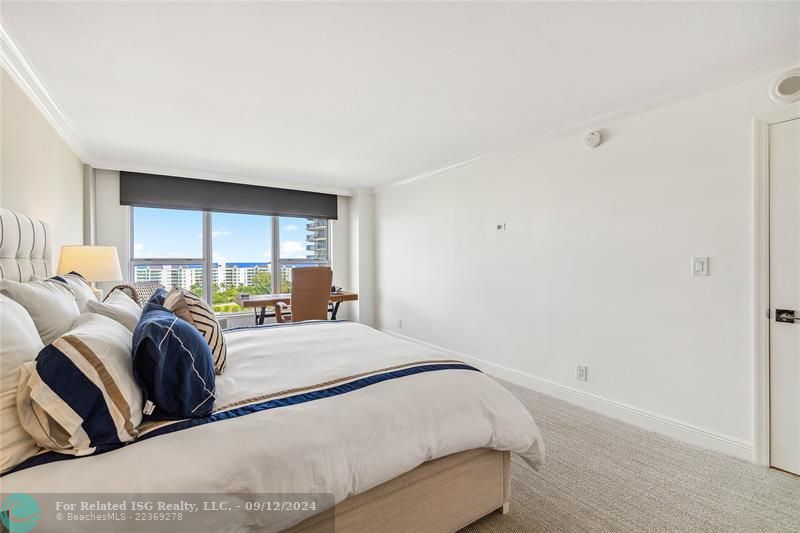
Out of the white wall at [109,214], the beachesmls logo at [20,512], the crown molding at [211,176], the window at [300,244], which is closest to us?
the beachesmls logo at [20,512]

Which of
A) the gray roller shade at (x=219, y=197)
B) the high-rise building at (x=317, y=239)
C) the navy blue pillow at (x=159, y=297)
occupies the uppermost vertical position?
the gray roller shade at (x=219, y=197)

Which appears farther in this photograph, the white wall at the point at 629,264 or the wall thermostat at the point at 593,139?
the wall thermostat at the point at 593,139

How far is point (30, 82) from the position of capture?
7.48 ft

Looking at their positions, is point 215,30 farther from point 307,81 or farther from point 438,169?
point 438,169

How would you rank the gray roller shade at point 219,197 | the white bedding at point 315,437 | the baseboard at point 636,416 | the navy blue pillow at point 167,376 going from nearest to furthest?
1. the white bedding at point 315,437
2. the navy blue pillow at point 167,376
3. the baseboard at point 636,416
4. the gray roller shade at point 219,197

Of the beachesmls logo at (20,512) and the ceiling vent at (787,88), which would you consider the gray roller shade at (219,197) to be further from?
the ceiling vent at (787,88)

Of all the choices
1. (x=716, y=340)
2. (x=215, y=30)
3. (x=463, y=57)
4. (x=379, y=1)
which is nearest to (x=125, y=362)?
(x=215, y=30)

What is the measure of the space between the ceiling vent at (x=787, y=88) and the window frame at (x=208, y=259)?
5.26 m

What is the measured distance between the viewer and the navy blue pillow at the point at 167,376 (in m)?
1.18

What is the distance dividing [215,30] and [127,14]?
38 cm

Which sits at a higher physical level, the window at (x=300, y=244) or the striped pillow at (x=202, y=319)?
the window at (x=300, y=244)

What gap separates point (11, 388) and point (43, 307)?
20.2 inches

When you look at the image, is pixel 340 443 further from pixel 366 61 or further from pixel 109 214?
pixel 109 214

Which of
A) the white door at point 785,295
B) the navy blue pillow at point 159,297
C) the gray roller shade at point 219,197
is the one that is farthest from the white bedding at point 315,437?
the gray roller shade at point 219,197
